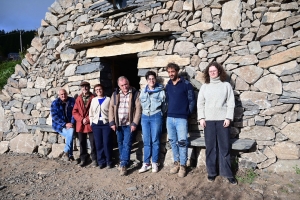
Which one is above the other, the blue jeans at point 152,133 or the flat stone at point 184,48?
the flat stone at point 184,48

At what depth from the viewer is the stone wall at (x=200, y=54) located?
135 inches

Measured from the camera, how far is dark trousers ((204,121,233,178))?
3252 mm

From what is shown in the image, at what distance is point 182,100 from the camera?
3.57 meters

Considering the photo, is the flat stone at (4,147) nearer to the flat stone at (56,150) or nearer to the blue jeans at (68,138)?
the flat stone at (56,150)

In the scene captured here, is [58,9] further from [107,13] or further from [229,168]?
[229,168]

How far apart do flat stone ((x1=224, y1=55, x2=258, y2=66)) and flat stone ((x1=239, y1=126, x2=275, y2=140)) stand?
105 centimetres

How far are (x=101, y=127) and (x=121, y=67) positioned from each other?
1969 mm

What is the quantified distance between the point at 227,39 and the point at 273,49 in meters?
0.72

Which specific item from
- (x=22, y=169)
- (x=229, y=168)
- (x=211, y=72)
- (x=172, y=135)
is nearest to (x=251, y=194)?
(x=229, y=168)

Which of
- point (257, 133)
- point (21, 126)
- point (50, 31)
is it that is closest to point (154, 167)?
point (257, 133)

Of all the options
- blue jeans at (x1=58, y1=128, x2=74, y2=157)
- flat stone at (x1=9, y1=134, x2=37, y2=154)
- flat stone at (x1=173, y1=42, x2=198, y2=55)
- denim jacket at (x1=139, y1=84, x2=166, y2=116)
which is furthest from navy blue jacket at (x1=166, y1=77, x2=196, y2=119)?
flat stone at (x1=9, y1=134, x2=37, y2=154)

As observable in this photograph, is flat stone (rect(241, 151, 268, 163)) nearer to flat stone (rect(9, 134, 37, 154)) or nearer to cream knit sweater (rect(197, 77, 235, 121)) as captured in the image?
cream knit sweater (rect(197, 77, 235, 121))

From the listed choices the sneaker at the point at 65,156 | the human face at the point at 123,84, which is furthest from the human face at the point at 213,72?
the sneaker at the point at 65,156

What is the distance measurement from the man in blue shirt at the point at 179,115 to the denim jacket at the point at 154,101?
134 millimetres
